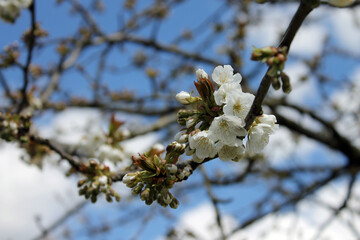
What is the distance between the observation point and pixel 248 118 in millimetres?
938

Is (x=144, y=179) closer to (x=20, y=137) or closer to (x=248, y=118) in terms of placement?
(x=248, y=118)

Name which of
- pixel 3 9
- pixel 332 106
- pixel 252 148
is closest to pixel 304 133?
pixel 332 106

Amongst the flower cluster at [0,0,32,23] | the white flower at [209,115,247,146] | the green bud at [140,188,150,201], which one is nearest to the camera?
the white flower at [209,115,247,146]

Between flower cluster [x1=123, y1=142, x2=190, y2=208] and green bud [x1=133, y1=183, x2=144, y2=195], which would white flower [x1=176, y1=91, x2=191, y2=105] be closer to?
flower cluster [x1=123, y1=142, x2=190, y2=208]

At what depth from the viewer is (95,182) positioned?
139cm

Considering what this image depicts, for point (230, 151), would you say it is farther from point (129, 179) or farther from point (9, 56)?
point (9, 56)

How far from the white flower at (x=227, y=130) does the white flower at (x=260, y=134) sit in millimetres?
113

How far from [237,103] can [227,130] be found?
104 millimetres

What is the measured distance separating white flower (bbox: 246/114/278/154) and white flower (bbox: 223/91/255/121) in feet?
0.27

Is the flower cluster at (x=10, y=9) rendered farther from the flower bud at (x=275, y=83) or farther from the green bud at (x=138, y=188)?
the flower bud at (x=275, y=83)

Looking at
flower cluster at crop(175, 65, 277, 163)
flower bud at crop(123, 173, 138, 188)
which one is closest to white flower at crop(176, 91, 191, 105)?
flower cluster at crop(175, 65, 277, 163)

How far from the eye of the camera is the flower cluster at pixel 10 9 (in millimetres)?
2426

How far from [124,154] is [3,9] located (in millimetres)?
1629

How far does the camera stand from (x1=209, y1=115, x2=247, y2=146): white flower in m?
0.94
